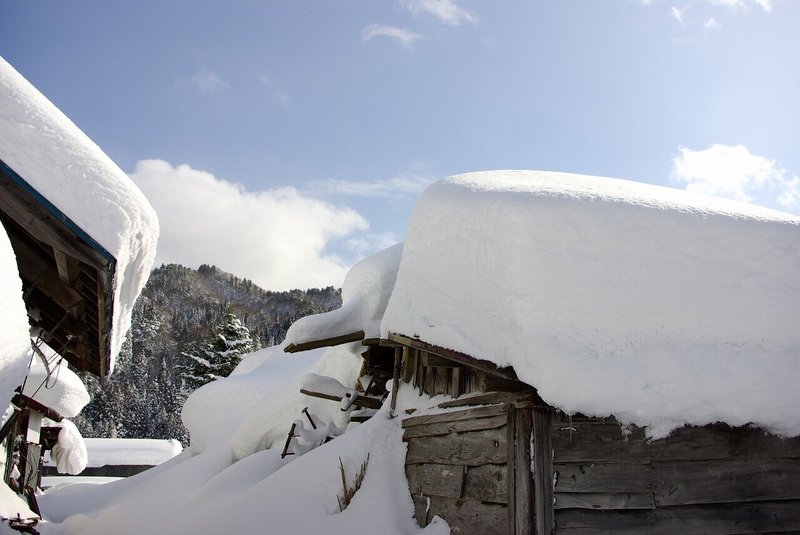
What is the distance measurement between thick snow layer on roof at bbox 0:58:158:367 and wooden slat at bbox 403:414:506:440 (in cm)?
411

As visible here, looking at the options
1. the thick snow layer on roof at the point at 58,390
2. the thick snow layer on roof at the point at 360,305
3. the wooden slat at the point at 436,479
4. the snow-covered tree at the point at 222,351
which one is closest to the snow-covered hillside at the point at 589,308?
the wooden slat at the point at 436,479

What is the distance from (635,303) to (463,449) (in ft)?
8.71

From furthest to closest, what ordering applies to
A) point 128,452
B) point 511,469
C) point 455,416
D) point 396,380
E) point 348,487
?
point 128,452 < point 396,380 < point 348,487 < point 455,416 < point 511,469

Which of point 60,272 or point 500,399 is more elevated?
point 60,272

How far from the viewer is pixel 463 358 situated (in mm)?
6969

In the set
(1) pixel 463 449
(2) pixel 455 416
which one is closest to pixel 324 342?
(2) pixel 455 416

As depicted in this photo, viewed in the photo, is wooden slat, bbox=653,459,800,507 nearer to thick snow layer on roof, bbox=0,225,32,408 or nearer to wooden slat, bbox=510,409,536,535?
wooden slat, bbox=510,409,536,535

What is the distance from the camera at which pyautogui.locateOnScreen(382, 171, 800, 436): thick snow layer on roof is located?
5.99m

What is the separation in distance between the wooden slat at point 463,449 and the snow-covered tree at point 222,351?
31.1m

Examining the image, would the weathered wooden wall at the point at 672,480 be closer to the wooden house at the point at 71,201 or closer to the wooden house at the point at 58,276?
the wooden house at the point at 71,201

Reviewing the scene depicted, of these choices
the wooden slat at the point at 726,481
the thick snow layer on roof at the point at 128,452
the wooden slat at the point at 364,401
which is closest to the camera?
the wooden slat at the point at 726,481

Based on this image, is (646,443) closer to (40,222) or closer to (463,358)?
(463,358)

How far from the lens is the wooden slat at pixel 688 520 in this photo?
618cm

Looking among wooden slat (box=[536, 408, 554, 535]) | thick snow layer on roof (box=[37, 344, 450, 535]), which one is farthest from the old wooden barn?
thick snow layer on roof (box=[37, 344, 450, 535])
